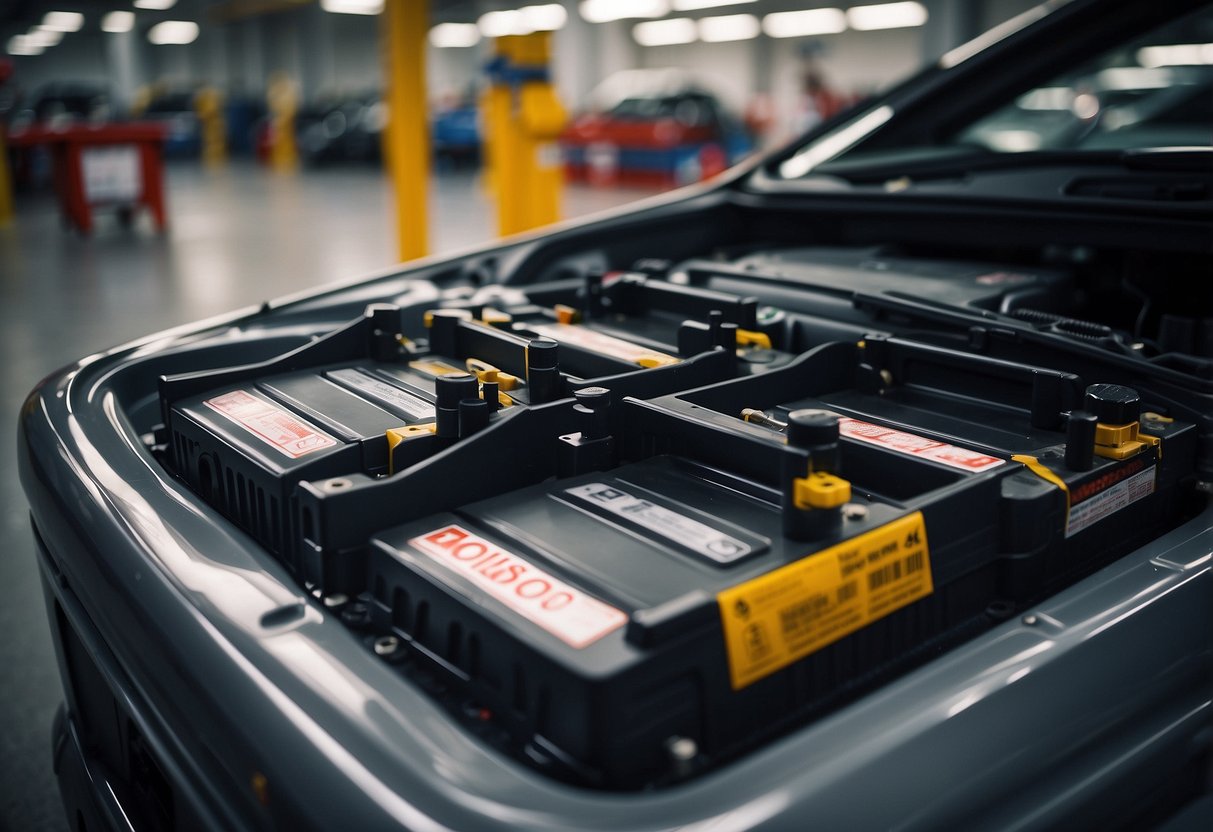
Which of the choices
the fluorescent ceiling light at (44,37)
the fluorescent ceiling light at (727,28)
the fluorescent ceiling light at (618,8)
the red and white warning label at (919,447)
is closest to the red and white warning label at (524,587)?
the red and white warning label at (919,447)

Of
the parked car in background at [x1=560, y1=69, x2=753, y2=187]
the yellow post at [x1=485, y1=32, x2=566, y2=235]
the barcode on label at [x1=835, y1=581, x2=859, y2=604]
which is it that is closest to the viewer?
the barcode on label at [x1=835, y1=581, x2=859, y2=604]

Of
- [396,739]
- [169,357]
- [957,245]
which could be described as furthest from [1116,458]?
[169,357]

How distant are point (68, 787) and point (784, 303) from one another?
4.01 ft

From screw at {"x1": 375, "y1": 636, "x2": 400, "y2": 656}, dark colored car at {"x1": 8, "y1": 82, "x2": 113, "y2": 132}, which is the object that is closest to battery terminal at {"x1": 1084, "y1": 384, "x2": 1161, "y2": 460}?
screw at {"x1": 375, "y1": 636, "x2": 400, "y2": 656}

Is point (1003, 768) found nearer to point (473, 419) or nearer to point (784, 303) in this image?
point (473, 419)

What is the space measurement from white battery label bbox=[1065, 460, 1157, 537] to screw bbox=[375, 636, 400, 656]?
0.64m

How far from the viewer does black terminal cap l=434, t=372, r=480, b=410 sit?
979mm

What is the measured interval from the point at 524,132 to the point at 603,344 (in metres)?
5.27

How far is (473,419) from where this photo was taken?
0.98 metres

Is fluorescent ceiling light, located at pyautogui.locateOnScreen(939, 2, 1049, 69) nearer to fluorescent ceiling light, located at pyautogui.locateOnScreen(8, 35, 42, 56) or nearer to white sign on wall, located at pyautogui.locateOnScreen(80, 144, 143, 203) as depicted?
white sign on wall, located at pyautogui.locateOnScreen(80, 144, 143, 203)

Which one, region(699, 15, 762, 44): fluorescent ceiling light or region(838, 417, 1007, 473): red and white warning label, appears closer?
region(838, 417, 1007, 473): red and white warning label

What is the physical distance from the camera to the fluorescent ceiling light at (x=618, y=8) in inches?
772

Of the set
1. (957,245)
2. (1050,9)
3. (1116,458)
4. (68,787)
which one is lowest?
(68,787)

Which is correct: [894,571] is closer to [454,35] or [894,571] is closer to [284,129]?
[284,129]
